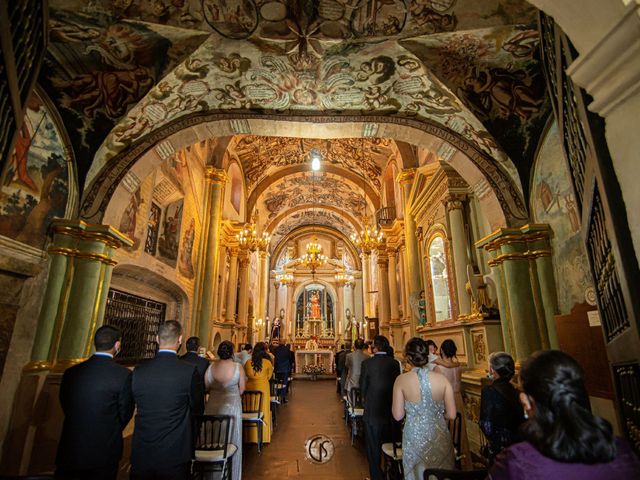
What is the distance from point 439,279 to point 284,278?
15637mm

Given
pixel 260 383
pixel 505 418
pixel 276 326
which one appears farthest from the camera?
pixel 276 326

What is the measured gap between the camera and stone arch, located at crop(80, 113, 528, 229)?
16.3 feet

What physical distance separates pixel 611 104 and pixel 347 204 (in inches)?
705

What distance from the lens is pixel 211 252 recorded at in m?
9.49

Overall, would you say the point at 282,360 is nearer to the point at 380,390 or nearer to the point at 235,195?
the point at 380,390

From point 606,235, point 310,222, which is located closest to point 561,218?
point 606,235

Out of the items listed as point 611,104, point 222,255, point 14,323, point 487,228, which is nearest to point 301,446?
point 14,323

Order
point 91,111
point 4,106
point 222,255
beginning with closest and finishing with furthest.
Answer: point 4,106 < point 91,111 < point 222,255

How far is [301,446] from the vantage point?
16.9 feet

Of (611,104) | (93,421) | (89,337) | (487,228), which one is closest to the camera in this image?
(611,104)

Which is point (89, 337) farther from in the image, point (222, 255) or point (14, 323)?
point (222, 255)

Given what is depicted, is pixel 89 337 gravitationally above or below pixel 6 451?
above

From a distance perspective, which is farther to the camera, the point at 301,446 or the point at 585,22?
the point at 301,446

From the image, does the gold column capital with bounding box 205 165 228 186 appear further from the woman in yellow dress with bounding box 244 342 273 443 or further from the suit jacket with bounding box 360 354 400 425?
the suit jacket with bounding box 360 354 400 425
